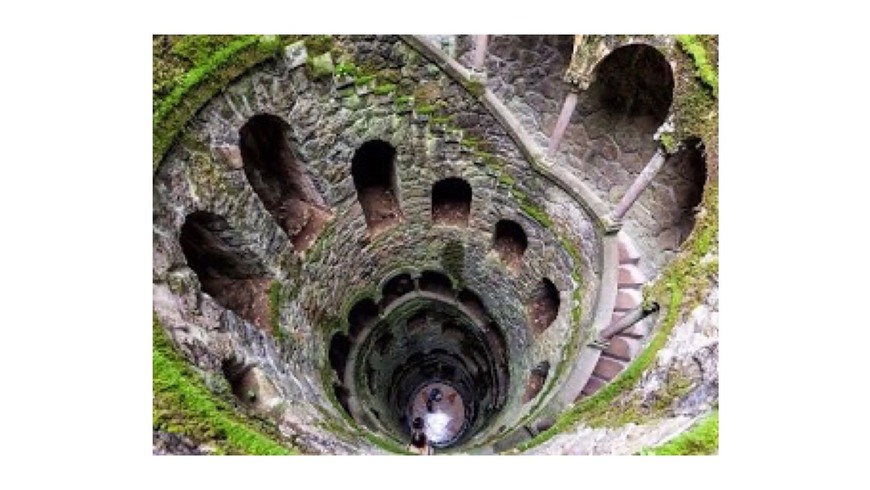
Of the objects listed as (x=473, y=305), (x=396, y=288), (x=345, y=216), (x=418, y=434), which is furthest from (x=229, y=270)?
(x=418, y=434)

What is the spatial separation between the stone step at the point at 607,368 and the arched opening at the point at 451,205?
4.37 m

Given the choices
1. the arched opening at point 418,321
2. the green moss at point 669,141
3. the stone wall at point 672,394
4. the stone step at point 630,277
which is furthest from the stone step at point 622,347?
the arched opening at point 418,321

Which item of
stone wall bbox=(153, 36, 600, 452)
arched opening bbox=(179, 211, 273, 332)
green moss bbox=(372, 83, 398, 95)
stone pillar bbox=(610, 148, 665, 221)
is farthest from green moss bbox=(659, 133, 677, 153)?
arched opening bbox=(179, 211, 273, 332)

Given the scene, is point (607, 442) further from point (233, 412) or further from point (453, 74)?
point (453, 74)

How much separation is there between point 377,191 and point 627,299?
5.60 meters

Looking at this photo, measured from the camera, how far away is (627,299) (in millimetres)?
11406

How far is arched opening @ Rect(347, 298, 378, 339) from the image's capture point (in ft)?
46.7

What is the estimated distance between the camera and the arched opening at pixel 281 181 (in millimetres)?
9625

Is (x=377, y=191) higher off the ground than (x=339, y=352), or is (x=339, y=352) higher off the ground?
(x=377, y=191)

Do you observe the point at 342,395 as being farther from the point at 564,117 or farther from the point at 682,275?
the point at 682,275

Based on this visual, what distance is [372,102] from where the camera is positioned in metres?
10.0

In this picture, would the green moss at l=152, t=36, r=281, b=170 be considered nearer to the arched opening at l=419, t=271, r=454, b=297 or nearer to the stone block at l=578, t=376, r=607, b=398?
the stone block at l=578, t=376, r=607, b=398

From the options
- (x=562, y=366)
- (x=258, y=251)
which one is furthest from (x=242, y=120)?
(x=562, y=366)

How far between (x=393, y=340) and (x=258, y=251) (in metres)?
7.52
